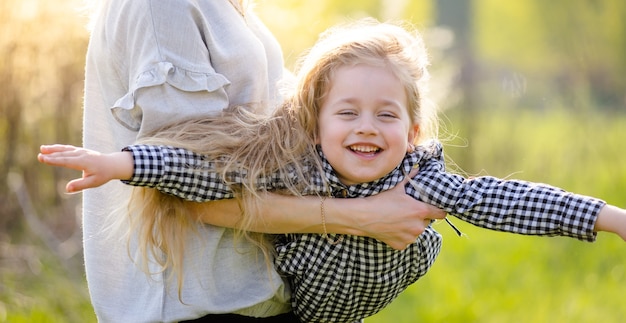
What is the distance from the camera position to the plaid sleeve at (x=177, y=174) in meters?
2.02

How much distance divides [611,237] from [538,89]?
3297 mm

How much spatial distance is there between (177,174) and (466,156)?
5217 millimetres

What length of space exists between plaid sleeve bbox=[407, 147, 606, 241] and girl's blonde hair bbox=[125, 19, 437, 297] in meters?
0.21

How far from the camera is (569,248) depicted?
18.3 feet

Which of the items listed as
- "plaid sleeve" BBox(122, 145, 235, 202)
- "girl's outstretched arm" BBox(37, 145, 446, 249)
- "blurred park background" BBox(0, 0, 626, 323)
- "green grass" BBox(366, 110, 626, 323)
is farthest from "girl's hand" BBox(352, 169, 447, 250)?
"green grass" BBox(366, 110, 626, 323)

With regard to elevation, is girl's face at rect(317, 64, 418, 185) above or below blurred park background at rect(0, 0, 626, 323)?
above

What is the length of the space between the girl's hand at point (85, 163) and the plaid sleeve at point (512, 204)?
2.29 ft

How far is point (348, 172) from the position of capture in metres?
→ 2.20

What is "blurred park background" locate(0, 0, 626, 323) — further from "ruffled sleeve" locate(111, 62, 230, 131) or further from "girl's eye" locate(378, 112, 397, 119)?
"ruffled sleeve" locate(111, 62, 230, 131)

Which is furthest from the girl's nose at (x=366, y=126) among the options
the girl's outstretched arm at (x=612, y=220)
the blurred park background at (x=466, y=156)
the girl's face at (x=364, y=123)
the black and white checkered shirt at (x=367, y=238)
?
the blurred park background at (x=466, y=156)

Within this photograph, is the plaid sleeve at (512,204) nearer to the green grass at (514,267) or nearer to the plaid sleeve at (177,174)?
the plaid sleeve at (177,174)

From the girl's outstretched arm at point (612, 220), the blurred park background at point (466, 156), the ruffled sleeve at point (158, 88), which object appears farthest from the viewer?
the blurred park background at point (466, 156)

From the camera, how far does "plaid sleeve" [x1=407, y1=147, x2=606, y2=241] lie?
6.77 ft

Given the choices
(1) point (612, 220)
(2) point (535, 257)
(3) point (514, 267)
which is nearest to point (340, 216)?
(1) point (612, 220)
